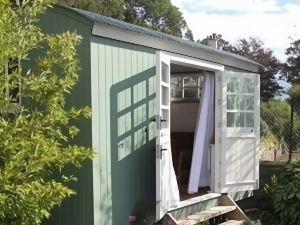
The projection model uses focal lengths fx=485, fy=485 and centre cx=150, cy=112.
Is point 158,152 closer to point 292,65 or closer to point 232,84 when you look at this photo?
point 232,84

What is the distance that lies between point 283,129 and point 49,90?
9.41m

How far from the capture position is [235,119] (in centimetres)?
728

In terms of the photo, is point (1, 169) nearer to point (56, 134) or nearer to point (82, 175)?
point (56, 134)

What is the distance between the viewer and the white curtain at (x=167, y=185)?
18.1ft

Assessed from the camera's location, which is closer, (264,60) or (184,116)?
(184,116)

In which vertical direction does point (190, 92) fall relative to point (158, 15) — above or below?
below

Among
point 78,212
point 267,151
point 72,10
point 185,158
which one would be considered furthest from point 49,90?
point 267,151

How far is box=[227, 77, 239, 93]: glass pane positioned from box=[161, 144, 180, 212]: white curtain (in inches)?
71.3

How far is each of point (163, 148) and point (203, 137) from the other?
1.77 meters

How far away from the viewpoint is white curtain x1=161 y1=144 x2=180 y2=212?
18.1ft

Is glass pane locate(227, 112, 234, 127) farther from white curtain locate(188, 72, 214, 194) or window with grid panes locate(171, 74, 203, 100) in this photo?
window with grid panes locate(171, 74, 203, 100)

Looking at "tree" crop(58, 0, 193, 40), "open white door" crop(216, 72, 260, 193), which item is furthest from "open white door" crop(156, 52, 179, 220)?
"tree" crop(58, 0, 193, 40)

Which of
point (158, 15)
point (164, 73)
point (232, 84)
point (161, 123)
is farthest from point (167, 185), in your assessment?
point (158, 15)

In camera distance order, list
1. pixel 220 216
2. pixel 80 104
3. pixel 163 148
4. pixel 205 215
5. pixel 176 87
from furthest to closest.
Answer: pixel 176 87 < pixel 220 216 < pixel 205 215 < pixel 163 148 < pixel 80 104
